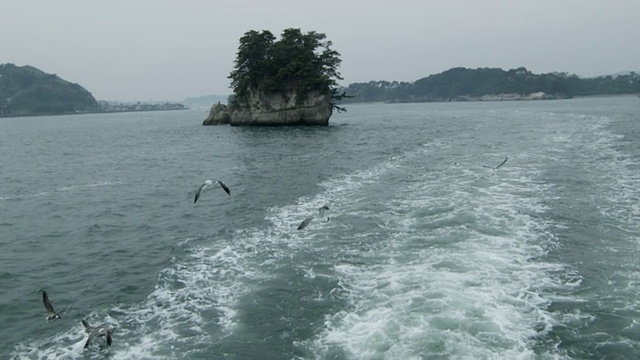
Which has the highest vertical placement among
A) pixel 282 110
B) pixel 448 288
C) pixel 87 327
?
pixel 282 110

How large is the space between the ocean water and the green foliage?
4142 cm

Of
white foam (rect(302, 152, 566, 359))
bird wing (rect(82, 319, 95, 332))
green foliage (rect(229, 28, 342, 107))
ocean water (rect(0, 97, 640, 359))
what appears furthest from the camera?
green foliage (rect(229, 28, 342, 107))

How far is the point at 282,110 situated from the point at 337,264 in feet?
197

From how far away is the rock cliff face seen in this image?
72.2m

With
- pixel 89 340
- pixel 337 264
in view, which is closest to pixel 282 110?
pixel 337 264

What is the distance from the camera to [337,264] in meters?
15.5

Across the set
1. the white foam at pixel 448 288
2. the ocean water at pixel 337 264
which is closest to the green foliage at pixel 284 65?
the ocean water at pixel 337 264

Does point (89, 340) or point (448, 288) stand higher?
point (89, 340)

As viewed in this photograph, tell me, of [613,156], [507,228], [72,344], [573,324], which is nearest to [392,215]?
[507,228]

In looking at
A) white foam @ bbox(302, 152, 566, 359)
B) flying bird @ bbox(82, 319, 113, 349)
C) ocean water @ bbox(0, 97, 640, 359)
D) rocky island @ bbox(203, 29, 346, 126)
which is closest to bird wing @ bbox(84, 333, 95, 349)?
flying bird @ bbox(82, 319, 113, 349)

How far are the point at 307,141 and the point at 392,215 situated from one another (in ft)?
104

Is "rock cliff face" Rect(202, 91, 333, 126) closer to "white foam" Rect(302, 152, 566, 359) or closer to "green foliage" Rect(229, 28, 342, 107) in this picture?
"green foliage" Rect(229, 28, 342, 107)

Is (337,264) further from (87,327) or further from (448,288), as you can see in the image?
(87,327)

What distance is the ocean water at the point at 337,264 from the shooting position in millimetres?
11070
